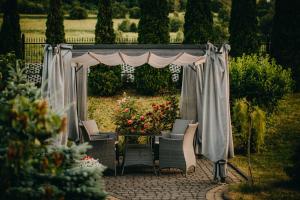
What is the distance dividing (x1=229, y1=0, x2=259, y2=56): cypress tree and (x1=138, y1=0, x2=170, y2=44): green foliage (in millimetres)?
2863

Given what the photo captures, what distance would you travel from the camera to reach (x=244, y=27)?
22500 mm

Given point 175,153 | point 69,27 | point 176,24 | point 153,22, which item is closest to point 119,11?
point 69,27

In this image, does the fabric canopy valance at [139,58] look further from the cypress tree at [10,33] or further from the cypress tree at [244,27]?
the cypress tree at [10,33]

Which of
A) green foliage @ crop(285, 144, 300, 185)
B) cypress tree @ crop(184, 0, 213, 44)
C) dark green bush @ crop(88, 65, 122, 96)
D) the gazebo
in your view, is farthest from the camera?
cypress tree @ crop(184, 0, 213, 44)

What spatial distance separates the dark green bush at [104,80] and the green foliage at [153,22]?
5.93ft

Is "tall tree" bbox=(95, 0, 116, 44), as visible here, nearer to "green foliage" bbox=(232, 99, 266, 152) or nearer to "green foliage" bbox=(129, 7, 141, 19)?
"green foliage" bbox=(232, 99, 266, 152)

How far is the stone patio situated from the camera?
10.5 m

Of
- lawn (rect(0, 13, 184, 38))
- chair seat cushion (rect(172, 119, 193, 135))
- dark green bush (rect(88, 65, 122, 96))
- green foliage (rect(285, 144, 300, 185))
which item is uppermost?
lawn (rect(0, 13, 184, 38))

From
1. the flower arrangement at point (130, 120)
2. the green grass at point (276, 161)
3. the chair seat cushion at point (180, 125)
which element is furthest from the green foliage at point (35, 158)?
the chair seat cushion at point (180, 125)

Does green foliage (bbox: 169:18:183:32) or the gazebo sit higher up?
green foliage (bbox: 169:18:183:32)

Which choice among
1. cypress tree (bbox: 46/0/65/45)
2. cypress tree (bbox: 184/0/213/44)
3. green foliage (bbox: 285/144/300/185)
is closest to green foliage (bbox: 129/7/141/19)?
cypress tree (bbox: 46/0/65/45)

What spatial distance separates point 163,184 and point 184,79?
4.14 m

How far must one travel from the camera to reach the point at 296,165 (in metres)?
11.2

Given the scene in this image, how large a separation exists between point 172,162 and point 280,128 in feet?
20.7
